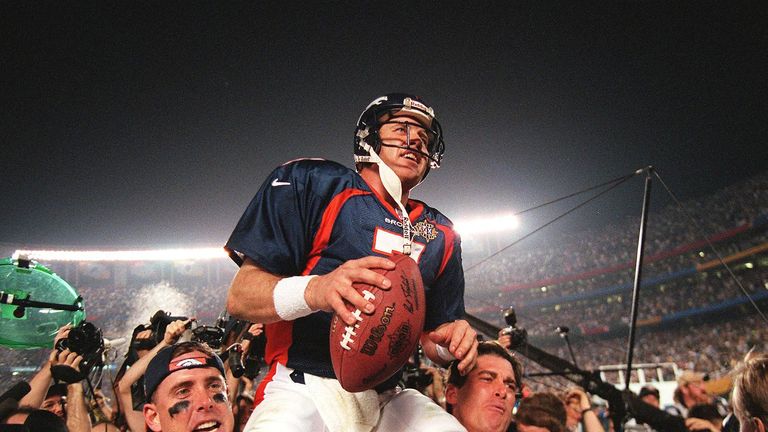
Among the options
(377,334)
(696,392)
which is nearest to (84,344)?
(377,334)

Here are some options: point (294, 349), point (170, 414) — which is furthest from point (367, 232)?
point (170, 414)

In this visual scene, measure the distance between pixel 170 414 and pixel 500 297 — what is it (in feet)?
135

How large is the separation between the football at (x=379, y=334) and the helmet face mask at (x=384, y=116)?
100cm

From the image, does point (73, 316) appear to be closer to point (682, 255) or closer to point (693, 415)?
point (693, 415)

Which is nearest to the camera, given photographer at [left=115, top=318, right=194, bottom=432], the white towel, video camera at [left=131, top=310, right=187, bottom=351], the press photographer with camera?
the white towel

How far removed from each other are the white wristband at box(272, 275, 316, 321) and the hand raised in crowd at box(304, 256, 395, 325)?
15 cm

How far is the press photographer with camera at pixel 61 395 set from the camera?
3.49 meters

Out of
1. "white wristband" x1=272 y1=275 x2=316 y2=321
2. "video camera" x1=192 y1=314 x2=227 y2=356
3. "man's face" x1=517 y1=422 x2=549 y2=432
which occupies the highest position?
"white wristband" x1=272 y1=275 x2=316 y2=321

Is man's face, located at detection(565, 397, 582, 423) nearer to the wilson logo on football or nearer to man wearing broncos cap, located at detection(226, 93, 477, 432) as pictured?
man wearing broncos cap, located at detection(226, 93, 477, 432)

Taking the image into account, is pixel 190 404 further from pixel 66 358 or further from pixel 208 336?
pixel 208 336

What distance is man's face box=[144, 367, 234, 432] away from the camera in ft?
8.79

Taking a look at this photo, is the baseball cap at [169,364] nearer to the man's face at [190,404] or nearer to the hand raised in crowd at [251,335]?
the man's face at [190,404]

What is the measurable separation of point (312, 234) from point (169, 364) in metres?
1.50

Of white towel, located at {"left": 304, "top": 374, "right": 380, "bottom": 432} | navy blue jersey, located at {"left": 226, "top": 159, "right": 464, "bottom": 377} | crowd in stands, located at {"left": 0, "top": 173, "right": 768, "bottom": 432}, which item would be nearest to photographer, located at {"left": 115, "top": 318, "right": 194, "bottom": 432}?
navy blue jersey, located at {"left": 226, "top": 159, "right": 464, "bottom": 377}
